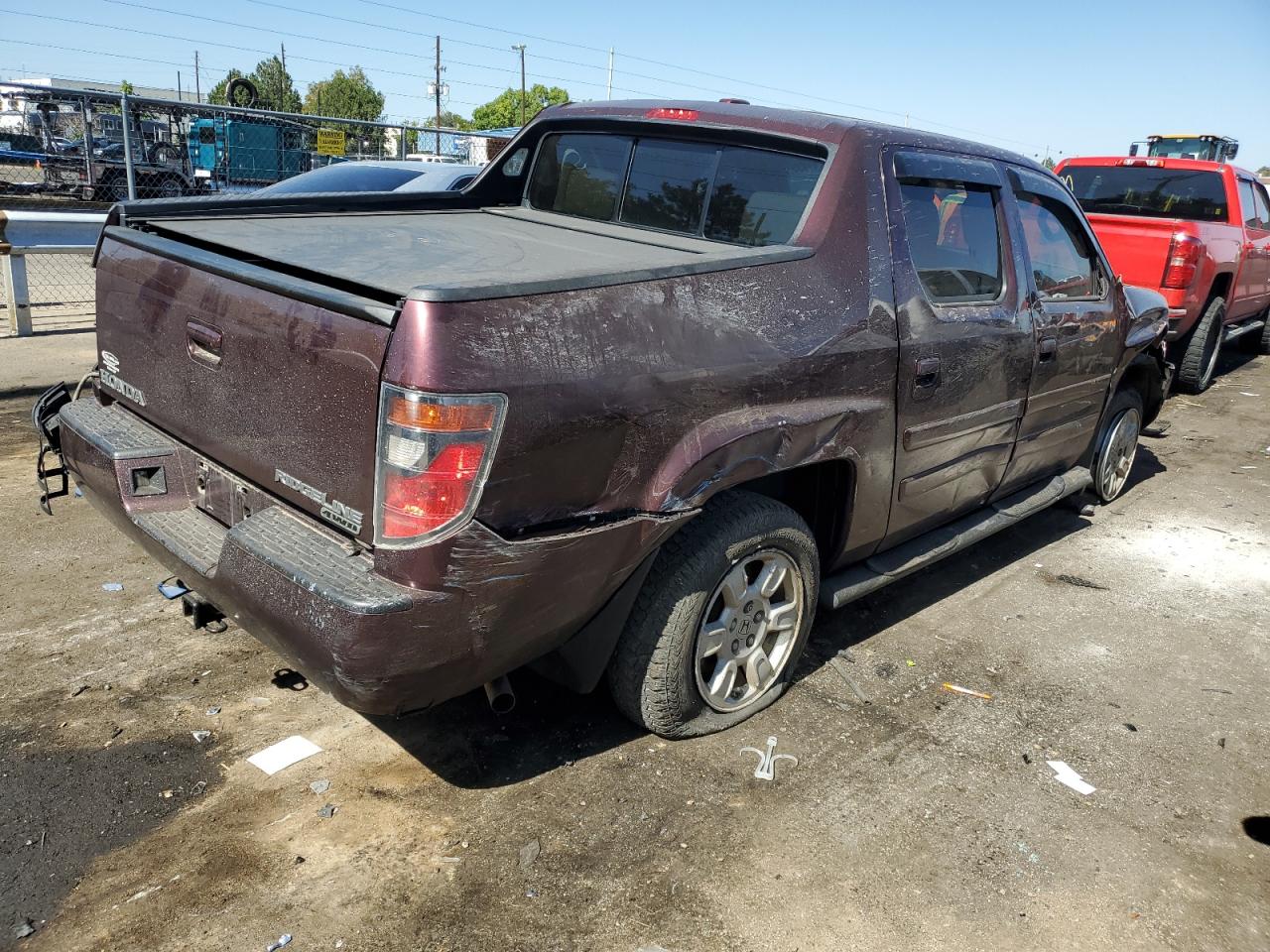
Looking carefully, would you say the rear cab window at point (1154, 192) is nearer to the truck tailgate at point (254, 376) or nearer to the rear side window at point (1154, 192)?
the rear side window at point (1154, 192)

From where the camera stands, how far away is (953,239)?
3.80 meters

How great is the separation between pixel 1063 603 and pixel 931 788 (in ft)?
6.38

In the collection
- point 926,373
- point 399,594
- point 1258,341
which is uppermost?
point 926,373

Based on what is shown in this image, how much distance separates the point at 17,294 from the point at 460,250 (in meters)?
7.19

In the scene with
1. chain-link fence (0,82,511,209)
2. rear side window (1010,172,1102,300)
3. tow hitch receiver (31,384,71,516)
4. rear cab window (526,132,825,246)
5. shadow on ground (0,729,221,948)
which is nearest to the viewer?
shadow on ground (0,729,221,948)

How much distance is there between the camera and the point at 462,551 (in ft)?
7.76

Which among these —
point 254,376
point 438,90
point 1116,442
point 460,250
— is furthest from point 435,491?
point 438,90

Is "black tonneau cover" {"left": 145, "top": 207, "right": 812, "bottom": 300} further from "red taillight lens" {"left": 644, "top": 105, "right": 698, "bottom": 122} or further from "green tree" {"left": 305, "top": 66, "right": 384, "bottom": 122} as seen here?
"green tree" {"left": 305, "top": 66, "right": 384, "bottom": 122}

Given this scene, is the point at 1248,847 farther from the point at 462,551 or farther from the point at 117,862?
the point at 117,862

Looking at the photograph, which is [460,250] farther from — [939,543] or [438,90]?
[438,90]

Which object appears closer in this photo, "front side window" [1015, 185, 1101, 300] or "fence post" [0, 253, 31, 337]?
"front side window" [1015, 185, 1101, 300]

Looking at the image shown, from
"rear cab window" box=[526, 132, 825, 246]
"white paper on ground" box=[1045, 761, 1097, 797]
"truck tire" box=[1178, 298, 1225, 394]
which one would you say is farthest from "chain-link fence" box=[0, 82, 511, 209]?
"white paper on ground" box=[1045, 761, 1097, 797]

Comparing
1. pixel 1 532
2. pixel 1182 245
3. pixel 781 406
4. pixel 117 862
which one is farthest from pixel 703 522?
pixel 1182 245

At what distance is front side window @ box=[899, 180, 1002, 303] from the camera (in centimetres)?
359
